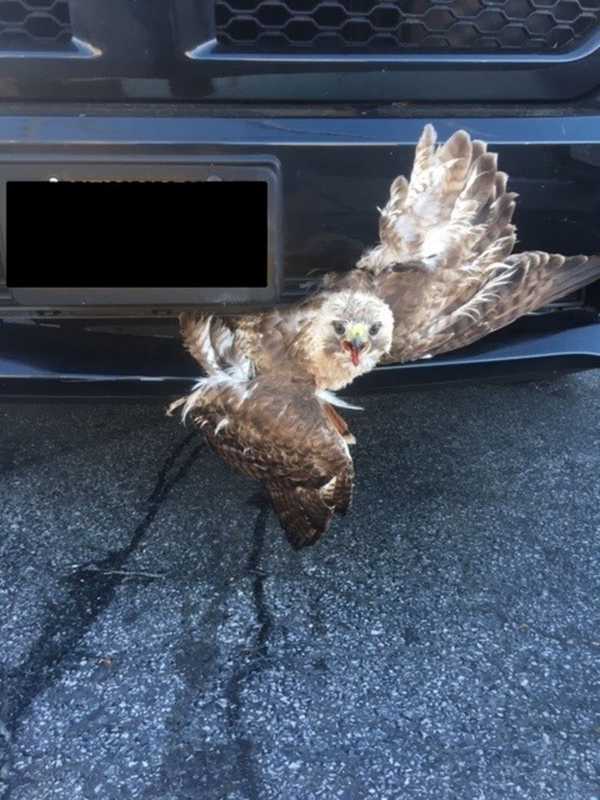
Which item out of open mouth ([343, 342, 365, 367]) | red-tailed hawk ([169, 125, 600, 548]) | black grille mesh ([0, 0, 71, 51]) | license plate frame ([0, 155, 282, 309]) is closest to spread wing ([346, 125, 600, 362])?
red-tailed hawk ([169, 125, 600, 548])

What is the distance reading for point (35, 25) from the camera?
5.99ft

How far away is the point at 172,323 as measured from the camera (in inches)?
80.2

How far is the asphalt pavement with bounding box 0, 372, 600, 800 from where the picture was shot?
5.55 feet

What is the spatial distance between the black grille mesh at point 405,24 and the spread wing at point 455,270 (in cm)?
32

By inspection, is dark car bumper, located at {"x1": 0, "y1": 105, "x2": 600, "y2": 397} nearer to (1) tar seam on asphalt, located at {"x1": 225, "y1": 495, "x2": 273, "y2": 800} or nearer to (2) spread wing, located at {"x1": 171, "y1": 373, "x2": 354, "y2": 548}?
(2) spread wing, located at {"x1": 171, "y1": 373, "x2": 354, "y2": 548}

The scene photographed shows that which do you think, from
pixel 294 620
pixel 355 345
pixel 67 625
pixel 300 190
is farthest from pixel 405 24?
pixel 67 625

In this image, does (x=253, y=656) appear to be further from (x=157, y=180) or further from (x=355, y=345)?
(x=157, y=180)

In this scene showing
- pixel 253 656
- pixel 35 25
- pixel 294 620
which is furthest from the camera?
pixel 294 620

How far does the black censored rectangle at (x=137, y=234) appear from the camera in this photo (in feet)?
6.07

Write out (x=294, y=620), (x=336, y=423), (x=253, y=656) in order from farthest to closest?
1. (x=336, y=423)
2. (x=294, y=620)
3. (x=253, y=656)

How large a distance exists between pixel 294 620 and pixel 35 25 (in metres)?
1.45

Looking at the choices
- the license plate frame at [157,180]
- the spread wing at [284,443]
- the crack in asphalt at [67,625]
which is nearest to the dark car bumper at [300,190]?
the license plate frame at [157,180]

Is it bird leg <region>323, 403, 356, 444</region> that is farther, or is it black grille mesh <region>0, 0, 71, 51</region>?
bird leg <region>323, 403, 356, 444</region>

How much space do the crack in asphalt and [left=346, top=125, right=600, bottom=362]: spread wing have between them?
856mm
